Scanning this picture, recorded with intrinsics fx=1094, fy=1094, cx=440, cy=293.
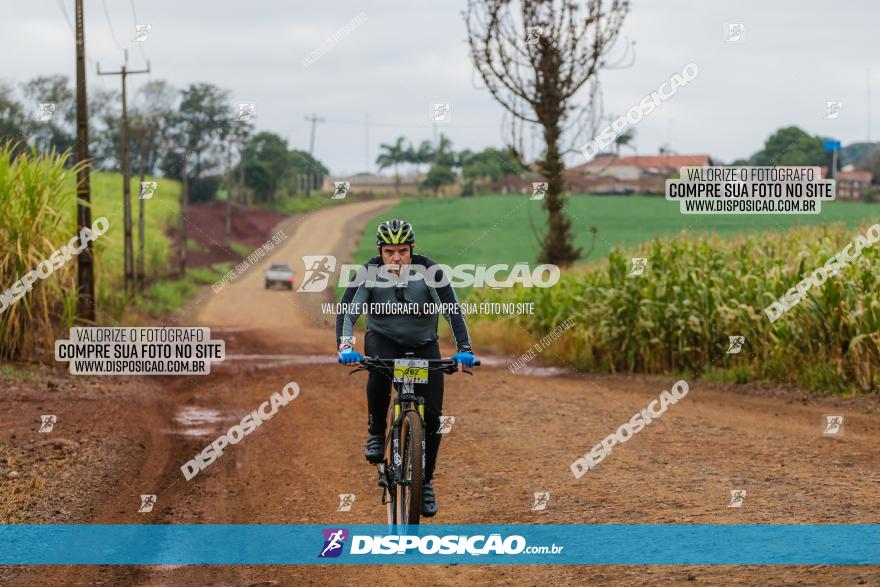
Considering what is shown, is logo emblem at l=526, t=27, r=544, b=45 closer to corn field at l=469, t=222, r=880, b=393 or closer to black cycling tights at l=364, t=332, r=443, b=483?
corn field at l=469, t=222, r=880, b=393

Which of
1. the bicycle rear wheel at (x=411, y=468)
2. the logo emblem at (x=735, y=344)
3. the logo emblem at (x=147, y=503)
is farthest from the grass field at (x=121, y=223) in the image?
the bicycle rear wheel at (x=411, y=468)

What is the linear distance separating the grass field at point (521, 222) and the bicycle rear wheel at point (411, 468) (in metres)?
46.0

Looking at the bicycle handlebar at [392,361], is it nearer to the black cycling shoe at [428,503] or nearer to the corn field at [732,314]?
the black cycling shoe at [428,503]

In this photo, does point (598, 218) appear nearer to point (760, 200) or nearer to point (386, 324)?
point (760, 200)

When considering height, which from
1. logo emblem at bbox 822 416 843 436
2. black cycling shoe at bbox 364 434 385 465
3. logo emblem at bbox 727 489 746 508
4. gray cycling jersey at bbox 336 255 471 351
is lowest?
logo emblem at bbox 822 416 843 436

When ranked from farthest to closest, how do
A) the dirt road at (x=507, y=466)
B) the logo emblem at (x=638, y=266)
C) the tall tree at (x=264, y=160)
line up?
the tall tree at (x=264, y=160) < the logo emblem at (x=638, y=266) < the dirt road at (x=507, y=466)

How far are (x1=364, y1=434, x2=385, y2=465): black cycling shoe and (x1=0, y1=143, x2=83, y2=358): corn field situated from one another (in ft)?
36.5

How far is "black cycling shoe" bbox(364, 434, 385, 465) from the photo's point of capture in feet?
30.4

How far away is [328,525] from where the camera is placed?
31.6 feet

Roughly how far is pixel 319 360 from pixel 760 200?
10.2 metres

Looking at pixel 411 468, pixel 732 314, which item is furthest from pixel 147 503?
pixel 732 314

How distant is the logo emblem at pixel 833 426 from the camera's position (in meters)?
13.7

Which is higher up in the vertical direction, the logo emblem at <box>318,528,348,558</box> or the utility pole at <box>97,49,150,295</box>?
the utility pole at <box>97,49,150,295</box>

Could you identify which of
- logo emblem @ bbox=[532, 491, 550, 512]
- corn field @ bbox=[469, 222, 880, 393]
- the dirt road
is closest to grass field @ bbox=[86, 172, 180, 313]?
the dirt road
